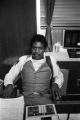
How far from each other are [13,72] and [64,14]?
1629 mm

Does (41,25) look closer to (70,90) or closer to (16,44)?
(16,44)

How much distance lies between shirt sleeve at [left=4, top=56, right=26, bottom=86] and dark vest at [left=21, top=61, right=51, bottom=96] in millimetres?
70

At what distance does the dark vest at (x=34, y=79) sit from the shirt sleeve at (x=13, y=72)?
2.7 inches

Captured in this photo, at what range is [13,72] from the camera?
2051 millimetres

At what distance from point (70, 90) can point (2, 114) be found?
2178mm

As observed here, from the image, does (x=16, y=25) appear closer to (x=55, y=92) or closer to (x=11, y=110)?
(x=55, y=92)

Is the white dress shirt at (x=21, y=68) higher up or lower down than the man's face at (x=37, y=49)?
lower down

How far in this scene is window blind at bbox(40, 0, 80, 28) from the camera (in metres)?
3.09

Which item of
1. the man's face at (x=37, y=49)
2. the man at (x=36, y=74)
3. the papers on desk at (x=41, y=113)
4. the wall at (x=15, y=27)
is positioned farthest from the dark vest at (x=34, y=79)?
the papers on desk at (x=41, y=113)

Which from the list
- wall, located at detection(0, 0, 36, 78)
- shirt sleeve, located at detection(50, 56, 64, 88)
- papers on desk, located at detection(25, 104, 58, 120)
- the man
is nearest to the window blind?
wall, located at detection(0, 0, 36, 78)

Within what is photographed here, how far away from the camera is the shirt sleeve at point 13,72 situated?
196cm

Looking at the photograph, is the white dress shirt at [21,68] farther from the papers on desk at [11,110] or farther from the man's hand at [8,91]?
the papers on desk at [11,110]

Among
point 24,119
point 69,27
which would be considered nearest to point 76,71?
point 69,27

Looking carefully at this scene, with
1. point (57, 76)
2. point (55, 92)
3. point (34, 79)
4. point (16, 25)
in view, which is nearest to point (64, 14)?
point (16, 25)
